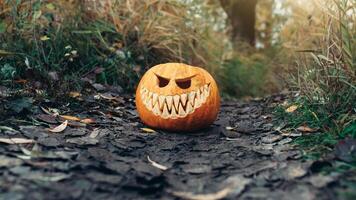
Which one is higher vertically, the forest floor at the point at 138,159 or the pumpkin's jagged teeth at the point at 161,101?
the pumpkin's jagged teeth at the point at 161,101

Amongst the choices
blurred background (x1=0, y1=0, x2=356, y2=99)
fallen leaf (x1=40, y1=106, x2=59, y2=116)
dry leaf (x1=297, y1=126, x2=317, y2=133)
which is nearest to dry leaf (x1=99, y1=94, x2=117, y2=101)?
blurred background (x1=0, y1=0, x2=356, y2=99)

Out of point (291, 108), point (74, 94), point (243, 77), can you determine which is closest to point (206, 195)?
point (291, 108)

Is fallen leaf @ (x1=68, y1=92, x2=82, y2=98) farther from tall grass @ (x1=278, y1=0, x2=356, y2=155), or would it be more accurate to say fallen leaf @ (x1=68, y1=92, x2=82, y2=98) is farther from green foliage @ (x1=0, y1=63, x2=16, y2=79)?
tall grass @ (x1=278, y1=0, x2=356, y2=155)

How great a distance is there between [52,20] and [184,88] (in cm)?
148

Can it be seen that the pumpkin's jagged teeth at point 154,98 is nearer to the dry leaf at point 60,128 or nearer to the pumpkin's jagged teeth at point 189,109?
the pumpkin's jagged teeth at point 189,109

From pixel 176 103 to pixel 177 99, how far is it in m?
0.02

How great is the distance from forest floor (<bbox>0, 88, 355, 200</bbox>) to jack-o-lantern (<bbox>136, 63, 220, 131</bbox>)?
8 cm

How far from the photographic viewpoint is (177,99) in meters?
2.41

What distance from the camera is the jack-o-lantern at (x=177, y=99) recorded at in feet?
7.95

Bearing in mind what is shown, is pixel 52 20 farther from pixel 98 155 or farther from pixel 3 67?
pixel 98 155

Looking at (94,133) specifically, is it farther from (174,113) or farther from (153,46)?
(153,46)

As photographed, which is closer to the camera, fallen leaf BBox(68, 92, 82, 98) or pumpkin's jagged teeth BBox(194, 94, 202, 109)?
pumpkin's jagged teeth BBox(194, 94, 202, 109)

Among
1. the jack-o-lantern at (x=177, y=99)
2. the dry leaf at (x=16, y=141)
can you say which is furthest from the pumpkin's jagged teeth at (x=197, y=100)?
the dry leaf at (x=16, y=141)

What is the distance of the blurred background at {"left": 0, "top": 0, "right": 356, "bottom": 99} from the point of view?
261 centimetres
